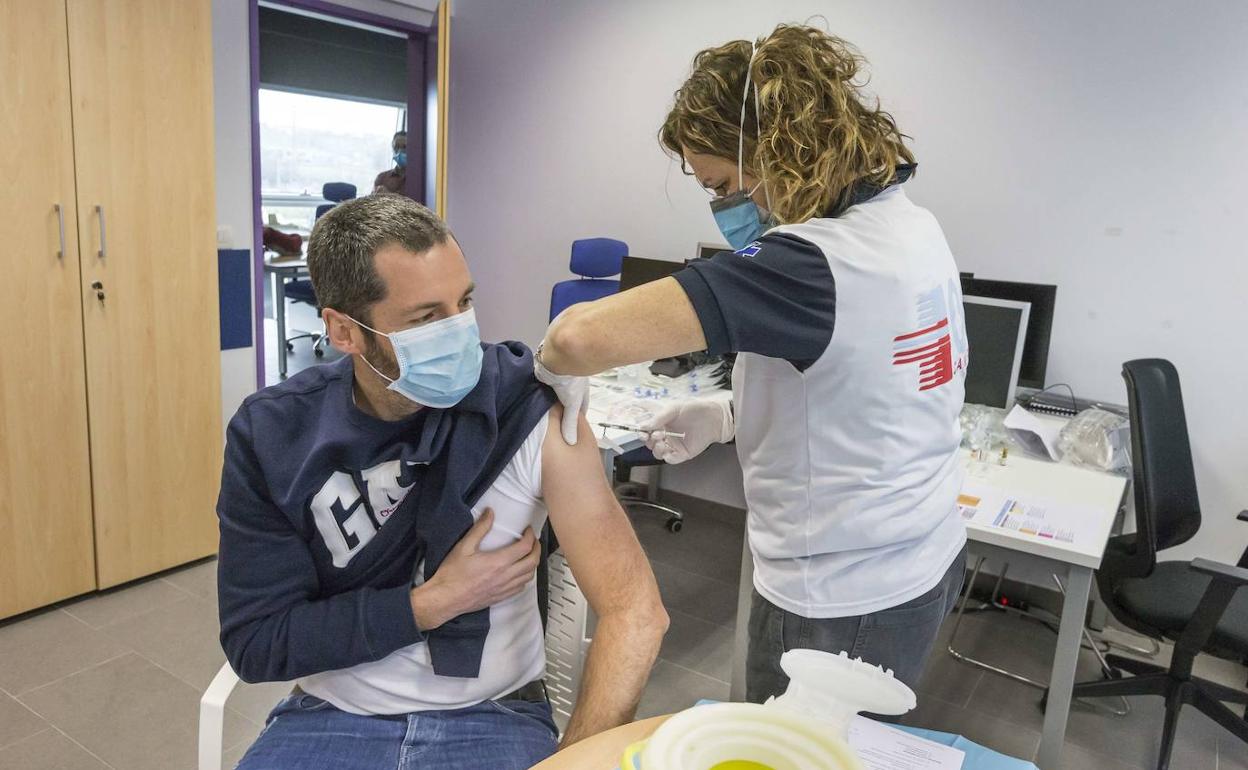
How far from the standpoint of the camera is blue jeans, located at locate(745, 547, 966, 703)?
1312 millimetres

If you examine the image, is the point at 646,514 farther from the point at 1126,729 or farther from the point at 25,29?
the point at 25,29

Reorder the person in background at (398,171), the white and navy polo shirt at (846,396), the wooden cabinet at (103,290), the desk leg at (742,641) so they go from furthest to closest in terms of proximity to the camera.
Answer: the person in background at (398,171) → the wooden cabinet at (103,290) → the desk leg at (742,641) → the white and navy polo shirt at (846,396)

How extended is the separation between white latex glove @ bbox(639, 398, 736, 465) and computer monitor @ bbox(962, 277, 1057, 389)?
5.41ft

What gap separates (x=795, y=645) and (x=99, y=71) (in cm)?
256

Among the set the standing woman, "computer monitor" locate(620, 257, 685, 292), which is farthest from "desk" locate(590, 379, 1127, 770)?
"computer monitor" locate(620, 257, 685, 292)

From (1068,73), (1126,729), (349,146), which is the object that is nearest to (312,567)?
(1126,729)

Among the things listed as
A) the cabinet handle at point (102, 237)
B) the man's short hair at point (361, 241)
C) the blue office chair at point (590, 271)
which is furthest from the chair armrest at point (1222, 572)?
the cabinet handle at point (102, 237)

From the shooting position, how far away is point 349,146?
875 cm

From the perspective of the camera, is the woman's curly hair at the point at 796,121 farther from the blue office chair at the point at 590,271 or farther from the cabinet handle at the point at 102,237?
the blue office chair at the point at 590,271

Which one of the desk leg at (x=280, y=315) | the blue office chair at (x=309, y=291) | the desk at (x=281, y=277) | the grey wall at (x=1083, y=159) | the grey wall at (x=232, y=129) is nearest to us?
the grey wall at (x=1083, y=159)

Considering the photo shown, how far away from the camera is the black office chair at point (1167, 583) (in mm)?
2195

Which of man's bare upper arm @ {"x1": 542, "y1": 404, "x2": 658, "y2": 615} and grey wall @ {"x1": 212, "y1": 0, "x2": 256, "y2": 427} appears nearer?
man's bare upper arm @ {"x1": 542, "y1": 404, "x2": 658, "y2": 615}

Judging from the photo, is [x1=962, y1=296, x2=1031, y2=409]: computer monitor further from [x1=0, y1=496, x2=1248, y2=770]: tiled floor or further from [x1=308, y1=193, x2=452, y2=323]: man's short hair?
[x1=308, y1=193, x2=452, y2=323]: man's short hair

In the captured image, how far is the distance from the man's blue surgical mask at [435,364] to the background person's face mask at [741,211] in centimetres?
44
